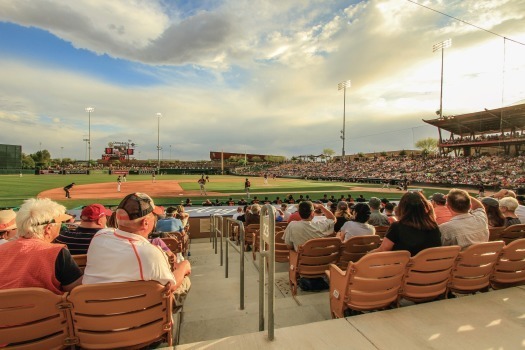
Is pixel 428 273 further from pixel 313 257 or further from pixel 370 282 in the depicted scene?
pixel 313 257

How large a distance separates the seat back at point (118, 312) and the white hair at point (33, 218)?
0.85 meters

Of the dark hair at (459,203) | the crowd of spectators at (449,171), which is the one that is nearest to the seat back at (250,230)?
the dark hair at (459,203)

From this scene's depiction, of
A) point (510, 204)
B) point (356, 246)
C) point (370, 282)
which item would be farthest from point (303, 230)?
Result: point (510, 204)

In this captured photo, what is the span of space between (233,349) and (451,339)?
206cm

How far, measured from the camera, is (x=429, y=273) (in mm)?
3166

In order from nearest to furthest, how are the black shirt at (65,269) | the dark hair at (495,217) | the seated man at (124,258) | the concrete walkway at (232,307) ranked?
the seated man at (124,258), the black shirt at (65,269), the concrete walkway at (232,307), the dark hair at (495,217)

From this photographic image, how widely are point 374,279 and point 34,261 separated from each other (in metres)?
3.21

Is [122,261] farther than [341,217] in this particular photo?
No

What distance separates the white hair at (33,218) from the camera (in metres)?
2.48

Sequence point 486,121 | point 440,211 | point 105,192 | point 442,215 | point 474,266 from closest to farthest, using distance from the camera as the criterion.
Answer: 1. point 474,266
2. point 442,215
3. point 440,211
4. point 105,192
5. point 486,121

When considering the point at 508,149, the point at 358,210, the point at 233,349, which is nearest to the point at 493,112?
the point at 508,149

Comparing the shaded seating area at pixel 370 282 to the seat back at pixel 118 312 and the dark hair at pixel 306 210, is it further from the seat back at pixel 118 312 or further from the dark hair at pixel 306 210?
the seat back at pixel 118 312

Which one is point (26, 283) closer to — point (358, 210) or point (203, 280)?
point (203, 280)

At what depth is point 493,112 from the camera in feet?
154
